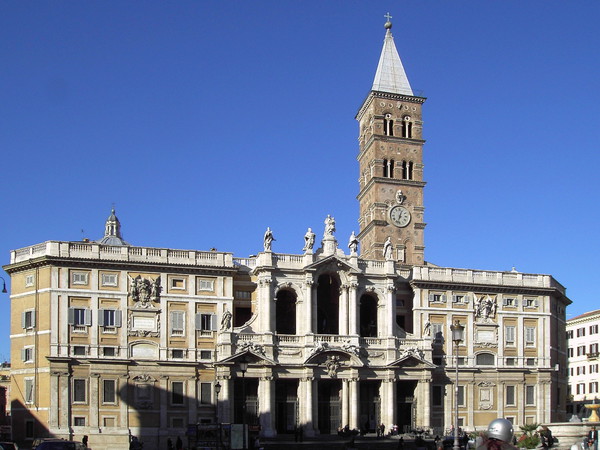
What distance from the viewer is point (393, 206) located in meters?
80.9

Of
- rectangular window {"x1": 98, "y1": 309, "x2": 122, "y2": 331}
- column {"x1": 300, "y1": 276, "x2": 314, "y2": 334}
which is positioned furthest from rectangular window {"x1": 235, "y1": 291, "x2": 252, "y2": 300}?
rectangular window {"x1": 98, "y1": 309, "x2": 122, "y2": 331}

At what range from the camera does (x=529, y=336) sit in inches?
3022

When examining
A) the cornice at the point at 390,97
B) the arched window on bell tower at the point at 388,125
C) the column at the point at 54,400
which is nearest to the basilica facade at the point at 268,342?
the column at the point at 54,400

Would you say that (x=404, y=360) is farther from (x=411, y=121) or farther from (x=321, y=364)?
(x=411, y=121)

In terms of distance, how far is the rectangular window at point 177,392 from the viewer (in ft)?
217

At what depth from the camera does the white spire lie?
84.5m

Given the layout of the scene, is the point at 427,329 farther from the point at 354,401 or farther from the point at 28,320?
the point at 28,320

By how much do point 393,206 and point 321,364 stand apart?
18.7 m

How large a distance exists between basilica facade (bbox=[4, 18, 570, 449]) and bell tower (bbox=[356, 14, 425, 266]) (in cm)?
136

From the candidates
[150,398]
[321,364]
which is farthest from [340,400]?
[150,398]

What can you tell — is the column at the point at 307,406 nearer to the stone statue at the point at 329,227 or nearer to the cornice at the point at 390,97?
the stone statue at the point at 329,227

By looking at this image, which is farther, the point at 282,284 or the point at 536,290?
the point at 536,290

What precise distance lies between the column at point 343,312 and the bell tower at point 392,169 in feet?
31.0

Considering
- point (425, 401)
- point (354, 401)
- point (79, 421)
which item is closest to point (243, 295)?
point (354, 401)
